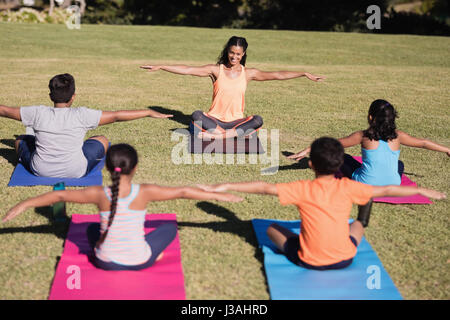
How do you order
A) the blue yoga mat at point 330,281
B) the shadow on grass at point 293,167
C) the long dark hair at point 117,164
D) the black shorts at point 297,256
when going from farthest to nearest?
the shadow on grass at point 293,167, the black shorts at point 297,256, the blue yoga mat at point 330,281, the long dark hair at point 117,164

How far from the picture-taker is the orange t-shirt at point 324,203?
442 cm

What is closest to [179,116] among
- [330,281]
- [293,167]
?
[293,167]

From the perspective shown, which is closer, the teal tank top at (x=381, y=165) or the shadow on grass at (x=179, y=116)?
the teal tank top at (x=381, y=165)

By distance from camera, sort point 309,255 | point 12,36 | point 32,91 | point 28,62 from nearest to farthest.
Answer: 1. point 309,255
2. point 32,91
3. point 28,62
4. point 12,36

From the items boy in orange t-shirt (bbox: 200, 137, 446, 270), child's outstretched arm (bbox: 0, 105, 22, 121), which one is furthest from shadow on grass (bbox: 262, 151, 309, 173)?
child's outstretched arm (bbox: 0, 105, 22, 121)

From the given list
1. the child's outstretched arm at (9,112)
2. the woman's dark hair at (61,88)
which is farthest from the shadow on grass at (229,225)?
the child's outstretched arm at (9,112)

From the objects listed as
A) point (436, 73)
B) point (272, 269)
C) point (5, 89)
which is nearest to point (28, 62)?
point (5, 89)

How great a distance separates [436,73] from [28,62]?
493 inches

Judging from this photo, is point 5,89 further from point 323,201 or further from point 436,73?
point 436,73

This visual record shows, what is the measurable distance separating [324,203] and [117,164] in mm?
1724

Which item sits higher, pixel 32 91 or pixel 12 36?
pixel 12 36

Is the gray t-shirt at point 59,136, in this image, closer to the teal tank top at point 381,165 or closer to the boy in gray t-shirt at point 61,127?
the boy in gray t-shirt at point 61,127

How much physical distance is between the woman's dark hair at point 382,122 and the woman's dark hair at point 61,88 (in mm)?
3550
